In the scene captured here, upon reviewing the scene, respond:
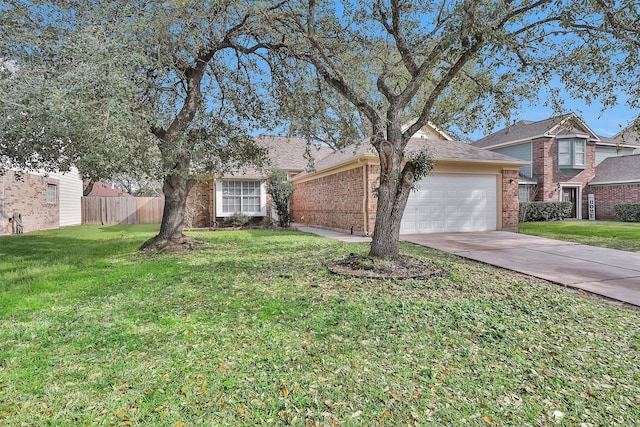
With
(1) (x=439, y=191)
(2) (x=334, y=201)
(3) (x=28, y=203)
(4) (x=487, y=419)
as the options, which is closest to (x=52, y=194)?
(3) (x=28, y=203)

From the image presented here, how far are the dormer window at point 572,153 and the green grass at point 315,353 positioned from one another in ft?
62.1

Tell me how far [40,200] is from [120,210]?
5.39 meters

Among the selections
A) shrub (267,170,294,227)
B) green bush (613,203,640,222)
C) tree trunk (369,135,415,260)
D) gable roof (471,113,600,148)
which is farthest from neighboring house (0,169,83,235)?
green bush (613,203,640,222)

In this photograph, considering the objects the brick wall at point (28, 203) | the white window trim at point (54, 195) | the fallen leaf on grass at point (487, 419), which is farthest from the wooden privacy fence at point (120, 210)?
the fallen leaf on grass at point (487, 419)

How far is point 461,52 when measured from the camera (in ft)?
19.1

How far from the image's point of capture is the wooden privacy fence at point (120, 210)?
21203 millimetres

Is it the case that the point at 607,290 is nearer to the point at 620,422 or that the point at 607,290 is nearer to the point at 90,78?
the point at 620,422

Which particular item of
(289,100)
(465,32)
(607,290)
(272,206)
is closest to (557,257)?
(607,290)

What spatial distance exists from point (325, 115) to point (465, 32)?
456cm

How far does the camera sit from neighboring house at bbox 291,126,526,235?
39.6 ft

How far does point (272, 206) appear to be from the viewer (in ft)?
60.6

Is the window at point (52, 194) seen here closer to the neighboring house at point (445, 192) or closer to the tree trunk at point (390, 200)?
the neighboring house at point (445, 192)

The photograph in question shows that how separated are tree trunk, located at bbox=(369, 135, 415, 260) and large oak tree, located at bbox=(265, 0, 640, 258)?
2cm

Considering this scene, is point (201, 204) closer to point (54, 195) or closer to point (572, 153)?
point (54, 195)
